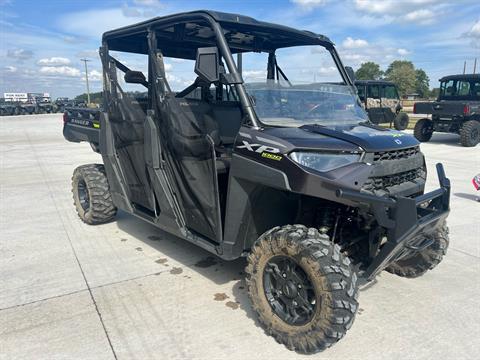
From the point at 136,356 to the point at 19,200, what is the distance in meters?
5.11

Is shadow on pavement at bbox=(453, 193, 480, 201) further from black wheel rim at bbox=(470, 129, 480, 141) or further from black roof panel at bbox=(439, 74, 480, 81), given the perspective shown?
black roof panel at bbox=(439, 74, 480, 81)

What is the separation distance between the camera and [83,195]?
5586mm

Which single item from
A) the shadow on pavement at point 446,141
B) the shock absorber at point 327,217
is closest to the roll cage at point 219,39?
the shock absorber at point 327,217

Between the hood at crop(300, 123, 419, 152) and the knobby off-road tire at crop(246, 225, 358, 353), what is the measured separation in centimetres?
69

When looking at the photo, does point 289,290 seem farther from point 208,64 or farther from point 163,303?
point 208,64

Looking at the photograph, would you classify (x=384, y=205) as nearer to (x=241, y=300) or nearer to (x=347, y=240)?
(x=347, y=240)

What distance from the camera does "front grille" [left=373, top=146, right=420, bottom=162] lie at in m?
2.79

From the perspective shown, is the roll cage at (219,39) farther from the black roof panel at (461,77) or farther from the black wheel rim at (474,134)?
the black roof panel at (461,77)

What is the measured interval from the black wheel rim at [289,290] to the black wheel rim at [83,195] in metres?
3.36

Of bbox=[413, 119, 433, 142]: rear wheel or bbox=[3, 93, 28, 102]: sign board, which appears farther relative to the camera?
bbox=[3, 93, 28, 102]: sign board

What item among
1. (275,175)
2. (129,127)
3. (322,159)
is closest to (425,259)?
(322,159)

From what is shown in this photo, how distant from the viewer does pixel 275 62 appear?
4.67 m

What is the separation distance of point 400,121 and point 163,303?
1773cm

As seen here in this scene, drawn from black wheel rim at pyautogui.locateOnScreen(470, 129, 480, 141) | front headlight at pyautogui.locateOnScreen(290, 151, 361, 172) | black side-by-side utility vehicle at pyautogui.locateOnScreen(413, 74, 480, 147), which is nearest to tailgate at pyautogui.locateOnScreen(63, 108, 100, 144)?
front headlight at pyautogui.locateOnScreen(290, 151, 361, 172)
